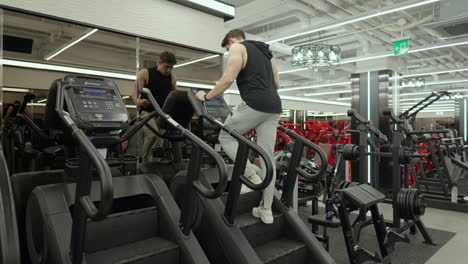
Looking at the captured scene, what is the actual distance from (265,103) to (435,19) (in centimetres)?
419

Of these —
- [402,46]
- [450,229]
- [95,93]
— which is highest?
[402,46]

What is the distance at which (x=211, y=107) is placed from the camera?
3.15 m

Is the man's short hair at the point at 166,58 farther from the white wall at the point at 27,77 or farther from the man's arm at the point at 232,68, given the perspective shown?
the man's arm at the point at 232,68

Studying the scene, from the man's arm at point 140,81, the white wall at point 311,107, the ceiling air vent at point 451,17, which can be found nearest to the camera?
the man's arm at point 140,81

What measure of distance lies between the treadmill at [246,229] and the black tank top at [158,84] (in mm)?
1005

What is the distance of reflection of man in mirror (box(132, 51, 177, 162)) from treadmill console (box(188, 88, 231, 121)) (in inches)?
35.7

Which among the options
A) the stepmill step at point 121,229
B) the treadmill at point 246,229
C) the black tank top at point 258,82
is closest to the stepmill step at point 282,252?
the treadmill at point 246,229

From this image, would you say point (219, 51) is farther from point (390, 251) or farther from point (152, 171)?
point (390, 251)

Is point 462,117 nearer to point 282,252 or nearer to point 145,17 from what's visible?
point 145,17

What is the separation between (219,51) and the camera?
183 inches

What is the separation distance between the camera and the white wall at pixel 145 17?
333cm

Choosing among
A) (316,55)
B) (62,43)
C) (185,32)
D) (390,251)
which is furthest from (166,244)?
(316,55)

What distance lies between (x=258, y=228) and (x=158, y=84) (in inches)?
79.9

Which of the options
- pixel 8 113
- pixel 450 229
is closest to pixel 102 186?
pixel 8 113
